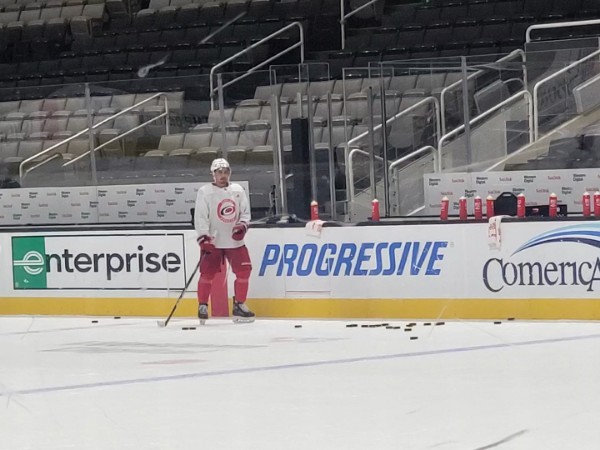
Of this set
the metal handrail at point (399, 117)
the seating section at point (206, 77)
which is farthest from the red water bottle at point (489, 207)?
the metal handrail at point (399, 117)

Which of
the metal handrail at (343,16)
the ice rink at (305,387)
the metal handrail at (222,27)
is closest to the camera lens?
the ice rink at (305,387)

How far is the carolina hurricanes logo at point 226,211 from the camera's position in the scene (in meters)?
11.5

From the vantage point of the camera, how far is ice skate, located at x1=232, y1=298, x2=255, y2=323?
37.1ft

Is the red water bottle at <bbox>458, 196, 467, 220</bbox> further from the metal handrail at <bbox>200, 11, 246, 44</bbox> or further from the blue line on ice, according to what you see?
the metal handrail at <bbox>200, 11, 246, 44</bbox>

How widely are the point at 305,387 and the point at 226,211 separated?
13.3 feet

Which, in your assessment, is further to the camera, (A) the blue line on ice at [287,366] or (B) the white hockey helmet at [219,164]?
(B) the white hockey helmet at [219,164]

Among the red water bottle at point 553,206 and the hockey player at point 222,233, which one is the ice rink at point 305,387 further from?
the red water bottle at point 553,206

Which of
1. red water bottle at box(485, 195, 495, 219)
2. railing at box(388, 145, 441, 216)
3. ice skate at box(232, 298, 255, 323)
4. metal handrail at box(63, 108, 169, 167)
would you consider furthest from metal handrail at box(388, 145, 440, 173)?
metal handrail at box(63, 108, 169, 167)

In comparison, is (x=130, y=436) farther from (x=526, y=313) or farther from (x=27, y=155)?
(x=27, y=155)

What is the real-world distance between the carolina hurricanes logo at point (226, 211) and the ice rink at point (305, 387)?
2.95 feet

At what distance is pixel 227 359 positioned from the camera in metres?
9.05

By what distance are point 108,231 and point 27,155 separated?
1.23 metres

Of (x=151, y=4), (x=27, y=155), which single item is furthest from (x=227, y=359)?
(x=151, y=4)

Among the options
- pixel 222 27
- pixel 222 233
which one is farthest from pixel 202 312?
pixel 222 27
